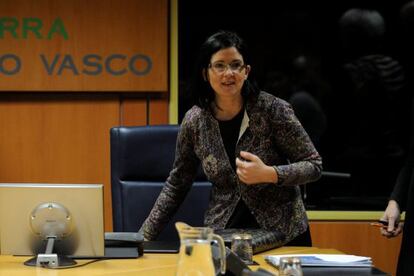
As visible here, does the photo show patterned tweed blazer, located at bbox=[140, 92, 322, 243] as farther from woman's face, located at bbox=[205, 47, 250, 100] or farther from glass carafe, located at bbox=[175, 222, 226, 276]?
glass carafe, located at bbox=[175, 222, 226, 276]

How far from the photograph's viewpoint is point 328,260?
2.19m

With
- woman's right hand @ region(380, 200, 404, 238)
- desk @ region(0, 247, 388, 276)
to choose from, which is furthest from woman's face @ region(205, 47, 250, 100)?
woman's right hand @ region(380, 200, 404, 238)

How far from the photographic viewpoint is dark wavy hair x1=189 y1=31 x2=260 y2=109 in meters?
2.67

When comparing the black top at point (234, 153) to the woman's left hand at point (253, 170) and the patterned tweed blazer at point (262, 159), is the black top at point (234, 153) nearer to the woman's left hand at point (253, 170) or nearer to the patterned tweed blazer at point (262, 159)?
the patterned tweed blazer at point (262, 159)

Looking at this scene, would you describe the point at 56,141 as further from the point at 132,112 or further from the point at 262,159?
the point at 262,159

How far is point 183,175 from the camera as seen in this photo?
2795 millimetres

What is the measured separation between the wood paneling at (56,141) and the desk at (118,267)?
162 centimetres

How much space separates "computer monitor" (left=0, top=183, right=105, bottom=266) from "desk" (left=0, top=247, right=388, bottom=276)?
7 centimetres

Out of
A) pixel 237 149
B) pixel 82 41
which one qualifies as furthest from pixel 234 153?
pixel 82 41

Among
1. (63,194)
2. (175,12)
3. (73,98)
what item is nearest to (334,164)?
(175,12)

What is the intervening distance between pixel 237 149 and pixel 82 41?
1610 mm

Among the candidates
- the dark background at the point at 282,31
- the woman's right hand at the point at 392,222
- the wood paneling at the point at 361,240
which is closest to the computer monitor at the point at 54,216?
the woman's right hand at the point at 392,222

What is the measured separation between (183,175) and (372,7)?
2.00 metres

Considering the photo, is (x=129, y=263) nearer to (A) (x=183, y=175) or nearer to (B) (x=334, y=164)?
(A) (x=183, y=175)
